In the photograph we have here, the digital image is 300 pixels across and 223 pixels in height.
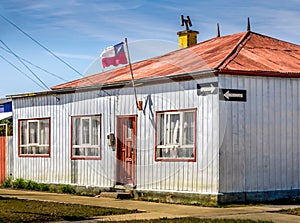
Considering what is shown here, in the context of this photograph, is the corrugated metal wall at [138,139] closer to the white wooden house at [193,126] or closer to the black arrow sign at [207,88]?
the white wooden house at [193,126]

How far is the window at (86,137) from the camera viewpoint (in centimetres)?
2358

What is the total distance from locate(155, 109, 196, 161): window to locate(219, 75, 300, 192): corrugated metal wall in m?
1.20

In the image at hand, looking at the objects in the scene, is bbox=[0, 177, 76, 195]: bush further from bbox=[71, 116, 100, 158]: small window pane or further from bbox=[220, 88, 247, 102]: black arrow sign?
bbox=[220, 88, 247, 102]: black arrow sign

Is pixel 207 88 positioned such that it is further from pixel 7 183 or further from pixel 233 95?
pixel 7 183

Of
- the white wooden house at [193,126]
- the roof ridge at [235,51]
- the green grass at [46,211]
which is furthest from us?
the roof ridge at [235,51]

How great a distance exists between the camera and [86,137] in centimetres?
2395

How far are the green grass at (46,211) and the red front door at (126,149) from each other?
3.51 metres

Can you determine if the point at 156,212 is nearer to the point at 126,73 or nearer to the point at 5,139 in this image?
the point at 126,73

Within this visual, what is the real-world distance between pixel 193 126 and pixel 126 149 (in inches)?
135

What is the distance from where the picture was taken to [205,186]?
19094 millimetres

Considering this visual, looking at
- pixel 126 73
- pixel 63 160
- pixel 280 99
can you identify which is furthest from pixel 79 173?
pixel 280 99

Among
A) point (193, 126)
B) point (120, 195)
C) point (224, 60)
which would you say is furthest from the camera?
point (120, 195)

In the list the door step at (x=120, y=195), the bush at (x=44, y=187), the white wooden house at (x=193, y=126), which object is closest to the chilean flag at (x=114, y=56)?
the white wooden house at (x=193, y=126)

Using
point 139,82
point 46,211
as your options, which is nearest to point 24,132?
point 139,82
